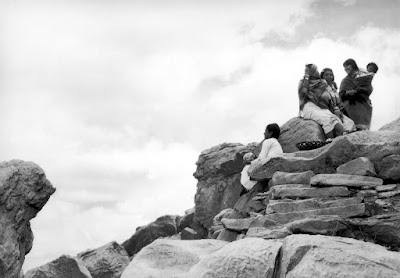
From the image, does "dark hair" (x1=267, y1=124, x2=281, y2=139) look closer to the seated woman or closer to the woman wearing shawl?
the seated woman

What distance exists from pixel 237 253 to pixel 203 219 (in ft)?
58.0

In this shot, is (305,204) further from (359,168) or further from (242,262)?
(242,262)

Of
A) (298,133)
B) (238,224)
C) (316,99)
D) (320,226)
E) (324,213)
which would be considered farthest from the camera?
(316,99)

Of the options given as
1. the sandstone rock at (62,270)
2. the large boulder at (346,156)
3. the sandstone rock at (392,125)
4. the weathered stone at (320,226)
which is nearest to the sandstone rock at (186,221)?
the sandstone rock at (62,270)

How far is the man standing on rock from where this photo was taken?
42.3ft

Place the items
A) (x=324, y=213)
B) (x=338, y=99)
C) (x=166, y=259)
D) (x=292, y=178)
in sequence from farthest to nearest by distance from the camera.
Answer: (x=338, y=99) → (x=292, y=178) → (x=324, y=213) → (x=166, y=259)

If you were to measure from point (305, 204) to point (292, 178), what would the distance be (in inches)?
35.9

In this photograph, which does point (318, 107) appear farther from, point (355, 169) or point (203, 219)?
point (203, 219)

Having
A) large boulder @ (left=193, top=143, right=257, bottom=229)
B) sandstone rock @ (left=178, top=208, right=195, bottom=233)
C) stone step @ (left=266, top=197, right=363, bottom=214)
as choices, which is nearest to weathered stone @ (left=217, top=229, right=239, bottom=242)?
stone step @ (left=266, top=197, right=363, bottom=214)

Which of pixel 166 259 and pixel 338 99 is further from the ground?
pixel 338 99

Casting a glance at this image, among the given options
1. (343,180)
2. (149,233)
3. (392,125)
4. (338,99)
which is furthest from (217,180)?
(343,180)

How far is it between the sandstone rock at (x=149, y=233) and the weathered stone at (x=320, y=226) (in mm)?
20730

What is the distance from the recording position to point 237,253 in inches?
340

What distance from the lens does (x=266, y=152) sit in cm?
1349
